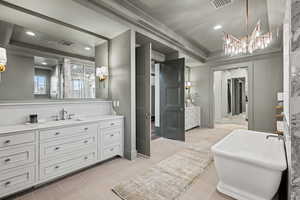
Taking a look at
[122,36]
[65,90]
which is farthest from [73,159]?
[122,36]

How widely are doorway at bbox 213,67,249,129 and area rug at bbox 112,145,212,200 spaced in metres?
5.24

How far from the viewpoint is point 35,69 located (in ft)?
7.63

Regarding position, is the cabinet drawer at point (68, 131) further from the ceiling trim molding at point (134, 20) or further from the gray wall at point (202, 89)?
the gray wall at point (202, 89)

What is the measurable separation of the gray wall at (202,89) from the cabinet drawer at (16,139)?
5.64 metres

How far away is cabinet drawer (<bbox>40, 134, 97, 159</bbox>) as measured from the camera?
6.10ft

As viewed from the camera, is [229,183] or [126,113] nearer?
[229,183]

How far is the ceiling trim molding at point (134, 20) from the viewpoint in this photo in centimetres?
222

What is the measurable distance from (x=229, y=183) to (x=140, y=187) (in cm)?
118

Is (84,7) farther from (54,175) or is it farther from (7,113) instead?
(54,175)

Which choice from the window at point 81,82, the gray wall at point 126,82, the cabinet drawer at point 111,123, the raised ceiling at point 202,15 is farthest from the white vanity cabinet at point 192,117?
the window at point 81,82

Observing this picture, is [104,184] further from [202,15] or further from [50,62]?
[202,15]

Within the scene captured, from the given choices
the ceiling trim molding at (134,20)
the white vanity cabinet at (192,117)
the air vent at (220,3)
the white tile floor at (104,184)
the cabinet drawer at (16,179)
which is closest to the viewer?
the cabinet drawer at (16,179)

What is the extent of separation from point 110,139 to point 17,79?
5.88ft

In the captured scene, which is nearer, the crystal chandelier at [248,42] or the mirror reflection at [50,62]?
the mirror reflection at [50,62]
